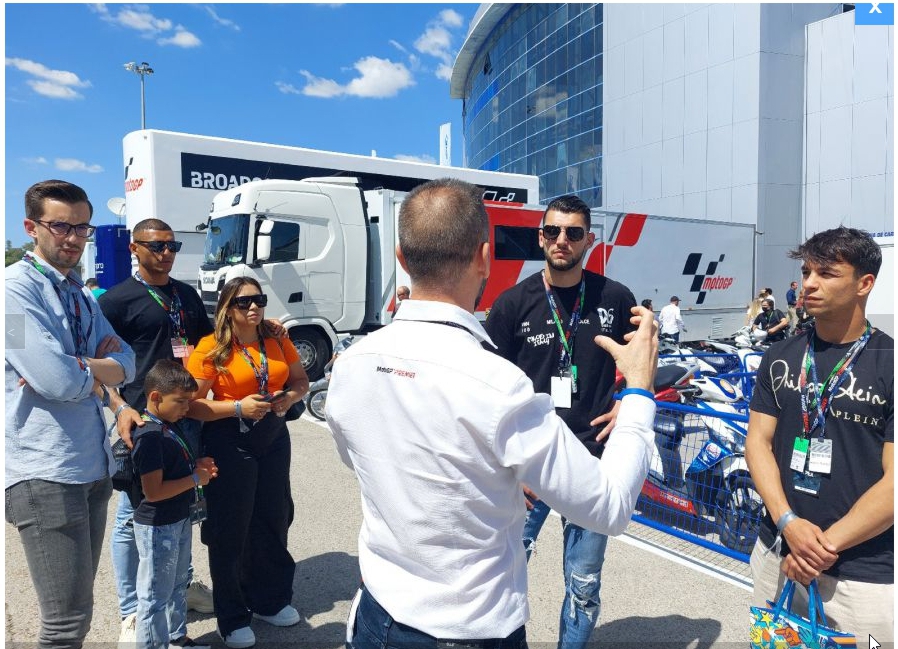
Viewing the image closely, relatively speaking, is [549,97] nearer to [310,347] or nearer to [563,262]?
[310,347]

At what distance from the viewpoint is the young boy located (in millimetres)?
2668

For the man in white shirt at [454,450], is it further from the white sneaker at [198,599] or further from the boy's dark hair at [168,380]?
the white sneaker at [198,599]

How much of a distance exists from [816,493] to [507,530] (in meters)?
1.38

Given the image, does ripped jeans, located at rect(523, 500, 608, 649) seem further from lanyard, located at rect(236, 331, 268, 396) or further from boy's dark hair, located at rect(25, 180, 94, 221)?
boy's dark hair, located at rect(25, 180, 94, 221)

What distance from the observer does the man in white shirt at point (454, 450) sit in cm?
130

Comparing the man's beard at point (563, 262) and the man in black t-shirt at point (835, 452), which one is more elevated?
the man's beard at point (563, 262)

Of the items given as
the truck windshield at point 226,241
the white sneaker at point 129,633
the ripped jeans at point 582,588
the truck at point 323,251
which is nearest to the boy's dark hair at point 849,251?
the ripped jeans at point 582,588

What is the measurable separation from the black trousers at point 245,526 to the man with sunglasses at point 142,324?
0.39 metres

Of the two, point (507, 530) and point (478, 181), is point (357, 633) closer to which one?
point (507, 530)

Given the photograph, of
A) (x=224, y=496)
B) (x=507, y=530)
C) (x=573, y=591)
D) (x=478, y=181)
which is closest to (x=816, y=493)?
(x=573, y=591)

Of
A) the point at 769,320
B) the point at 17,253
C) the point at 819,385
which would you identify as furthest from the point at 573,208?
the point at 17,253

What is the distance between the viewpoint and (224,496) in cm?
311

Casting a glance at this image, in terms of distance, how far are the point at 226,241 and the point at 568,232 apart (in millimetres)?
9269

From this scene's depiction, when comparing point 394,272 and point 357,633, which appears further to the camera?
point 394,272
